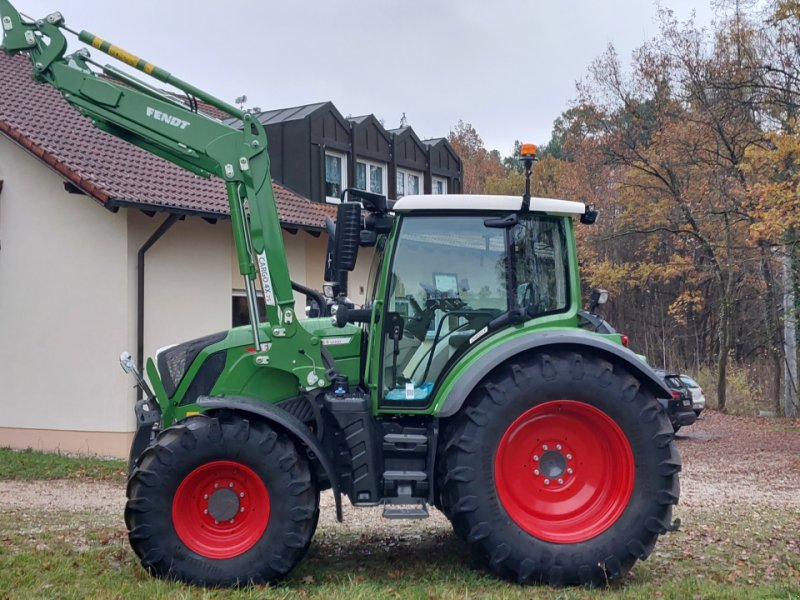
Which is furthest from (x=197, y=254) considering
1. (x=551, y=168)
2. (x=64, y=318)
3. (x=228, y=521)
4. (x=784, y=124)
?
(x=551, y=168)

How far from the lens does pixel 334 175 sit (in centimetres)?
1941

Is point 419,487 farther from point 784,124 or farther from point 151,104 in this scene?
point 784,124

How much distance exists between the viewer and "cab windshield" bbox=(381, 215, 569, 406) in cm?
604

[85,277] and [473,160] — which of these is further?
[473,160]

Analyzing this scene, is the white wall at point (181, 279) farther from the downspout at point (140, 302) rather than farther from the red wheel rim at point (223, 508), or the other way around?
the red wheel rim at point (223, 508)

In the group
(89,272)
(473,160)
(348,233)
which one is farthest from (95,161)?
(473,160)

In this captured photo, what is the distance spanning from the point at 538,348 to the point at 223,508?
2364 mm

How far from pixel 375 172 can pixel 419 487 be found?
15.6m

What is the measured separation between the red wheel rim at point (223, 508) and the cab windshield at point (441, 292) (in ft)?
3.75

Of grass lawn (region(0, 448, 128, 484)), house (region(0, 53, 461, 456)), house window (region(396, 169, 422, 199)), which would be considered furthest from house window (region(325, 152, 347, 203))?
grass lawn (region(0, 448, 128, 484))

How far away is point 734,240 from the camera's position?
23.2 m

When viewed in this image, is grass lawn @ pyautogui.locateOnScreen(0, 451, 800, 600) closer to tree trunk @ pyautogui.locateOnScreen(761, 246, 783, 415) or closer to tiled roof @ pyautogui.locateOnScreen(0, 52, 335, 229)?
tiled roof @ pyautogui.locateOnScreen(0, 52, 335, 229)

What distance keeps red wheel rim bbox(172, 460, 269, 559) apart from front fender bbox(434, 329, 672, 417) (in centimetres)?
134

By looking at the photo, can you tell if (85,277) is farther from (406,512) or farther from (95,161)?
(406,512)
